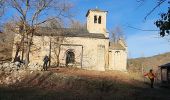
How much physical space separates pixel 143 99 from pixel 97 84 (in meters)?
8.75

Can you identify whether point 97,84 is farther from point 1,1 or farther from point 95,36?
point 95,36

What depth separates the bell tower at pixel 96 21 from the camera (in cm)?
5602

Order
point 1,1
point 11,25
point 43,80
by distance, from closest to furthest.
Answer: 1. point 43,80
2. point 1,1
3. point 11,25

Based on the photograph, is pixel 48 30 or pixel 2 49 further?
pixel 2 49

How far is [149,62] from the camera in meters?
76.3

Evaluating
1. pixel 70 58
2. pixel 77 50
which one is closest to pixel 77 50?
pixel 77 50

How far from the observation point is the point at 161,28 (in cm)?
977

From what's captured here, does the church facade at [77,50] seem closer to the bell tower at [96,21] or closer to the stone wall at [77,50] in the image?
the stone wall at [77,50]

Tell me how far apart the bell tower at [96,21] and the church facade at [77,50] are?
4.89 ft

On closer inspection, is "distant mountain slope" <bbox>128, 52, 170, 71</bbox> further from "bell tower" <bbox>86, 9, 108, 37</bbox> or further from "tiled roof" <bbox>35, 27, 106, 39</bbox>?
"tiled roof" <bbox>35, 27, 106, 39</bbox>

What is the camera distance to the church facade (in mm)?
49938

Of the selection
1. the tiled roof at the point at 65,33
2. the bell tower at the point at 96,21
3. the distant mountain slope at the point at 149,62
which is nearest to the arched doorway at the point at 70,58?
the tiled roof at the point at 65,33

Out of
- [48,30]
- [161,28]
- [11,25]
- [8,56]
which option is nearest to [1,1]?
[11,25]

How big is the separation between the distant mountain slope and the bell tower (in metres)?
18.1
